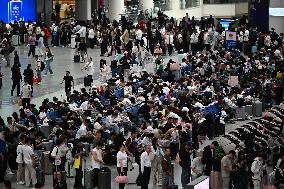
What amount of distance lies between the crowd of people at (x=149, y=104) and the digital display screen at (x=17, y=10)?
111 inches

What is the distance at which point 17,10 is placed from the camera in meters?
47.2

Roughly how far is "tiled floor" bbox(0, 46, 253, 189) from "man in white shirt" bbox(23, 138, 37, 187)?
317 millimetres

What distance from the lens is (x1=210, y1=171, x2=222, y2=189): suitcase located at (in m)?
19.1

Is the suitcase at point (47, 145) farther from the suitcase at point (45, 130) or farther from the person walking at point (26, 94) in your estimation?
the person walking at point (26, 94)

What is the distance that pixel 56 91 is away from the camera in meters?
31.5

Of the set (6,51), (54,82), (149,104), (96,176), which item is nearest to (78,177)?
(96,176)

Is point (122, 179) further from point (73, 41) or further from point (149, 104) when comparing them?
point (73, 41)

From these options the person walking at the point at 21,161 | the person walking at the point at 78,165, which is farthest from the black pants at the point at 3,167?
the person walking at the point at 78,165

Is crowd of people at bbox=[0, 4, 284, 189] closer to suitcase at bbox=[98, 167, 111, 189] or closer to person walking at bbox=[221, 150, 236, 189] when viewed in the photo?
person walking at bbox=[221, 150, 236, 189]

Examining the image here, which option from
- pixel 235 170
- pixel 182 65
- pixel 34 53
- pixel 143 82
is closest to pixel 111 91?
pixel 143 82

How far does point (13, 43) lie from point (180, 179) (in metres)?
23.5

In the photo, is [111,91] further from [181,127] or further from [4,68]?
[4,68]

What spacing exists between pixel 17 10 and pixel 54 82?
14.8 metres

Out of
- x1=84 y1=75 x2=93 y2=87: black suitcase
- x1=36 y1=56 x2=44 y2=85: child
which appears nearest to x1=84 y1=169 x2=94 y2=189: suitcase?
x1=84 y1=75 x2=93 y2=87: black suitcase
